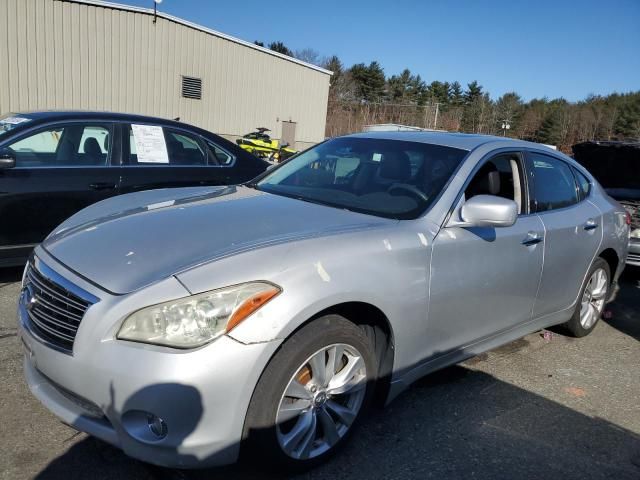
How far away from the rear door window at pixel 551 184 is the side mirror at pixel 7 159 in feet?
13.6

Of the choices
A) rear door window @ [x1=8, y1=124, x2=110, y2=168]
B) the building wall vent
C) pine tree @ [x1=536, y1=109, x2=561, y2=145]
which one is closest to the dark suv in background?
rear door window @ [x1=8, y1=124, x2=110, y2=168]

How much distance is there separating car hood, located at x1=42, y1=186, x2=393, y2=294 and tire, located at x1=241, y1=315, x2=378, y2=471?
0.48 metres

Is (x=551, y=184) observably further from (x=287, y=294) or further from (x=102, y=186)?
(x=102, y=186)

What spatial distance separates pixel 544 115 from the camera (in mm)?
63531

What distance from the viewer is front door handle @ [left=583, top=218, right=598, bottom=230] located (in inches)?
163

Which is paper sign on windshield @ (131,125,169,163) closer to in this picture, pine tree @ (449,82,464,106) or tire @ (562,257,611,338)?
tire @ (562,257,611,338)

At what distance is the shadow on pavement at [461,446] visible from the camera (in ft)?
8.11

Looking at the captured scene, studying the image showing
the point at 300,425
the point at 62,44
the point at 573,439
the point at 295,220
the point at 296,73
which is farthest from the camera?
the point at 296,73

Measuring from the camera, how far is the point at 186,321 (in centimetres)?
205

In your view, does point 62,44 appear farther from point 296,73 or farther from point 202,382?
point 202,382

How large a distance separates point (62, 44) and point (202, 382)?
1739 cm

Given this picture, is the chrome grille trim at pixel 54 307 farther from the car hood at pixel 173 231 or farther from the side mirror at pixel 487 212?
the side mirror at pixel 487 212

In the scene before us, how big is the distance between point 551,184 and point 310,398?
2.62m

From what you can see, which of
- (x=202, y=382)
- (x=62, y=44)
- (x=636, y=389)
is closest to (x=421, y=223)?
(x=202, y=382)
